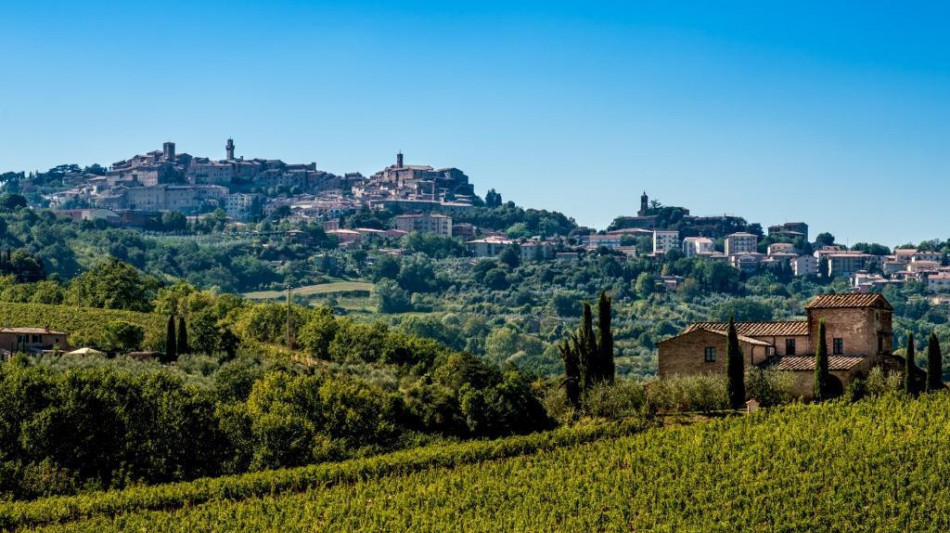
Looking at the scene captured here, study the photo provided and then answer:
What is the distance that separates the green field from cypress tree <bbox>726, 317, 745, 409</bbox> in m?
117

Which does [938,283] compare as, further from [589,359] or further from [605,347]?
[589,359]

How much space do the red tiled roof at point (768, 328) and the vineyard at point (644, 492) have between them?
9466 mm

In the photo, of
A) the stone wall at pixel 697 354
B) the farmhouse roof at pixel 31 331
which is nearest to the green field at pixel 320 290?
the farmhouse roof at pixel 31 331

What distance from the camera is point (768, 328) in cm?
5891

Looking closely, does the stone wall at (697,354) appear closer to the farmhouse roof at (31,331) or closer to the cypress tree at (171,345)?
the cypress tree at (171,345)

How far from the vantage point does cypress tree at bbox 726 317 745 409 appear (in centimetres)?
5331

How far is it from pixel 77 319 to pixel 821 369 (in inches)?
1634

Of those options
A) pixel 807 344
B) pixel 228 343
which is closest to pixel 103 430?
pixel 228 343

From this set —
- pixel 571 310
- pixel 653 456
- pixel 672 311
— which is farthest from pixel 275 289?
pixel 653 456

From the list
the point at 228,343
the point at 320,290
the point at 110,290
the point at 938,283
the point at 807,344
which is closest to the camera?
the point at 807,344

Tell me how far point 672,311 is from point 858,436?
125m

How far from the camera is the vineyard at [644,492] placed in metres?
40.5

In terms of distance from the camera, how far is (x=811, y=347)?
57125mm

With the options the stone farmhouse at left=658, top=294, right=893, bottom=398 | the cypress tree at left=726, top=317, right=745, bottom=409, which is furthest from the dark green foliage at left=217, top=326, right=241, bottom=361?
the cypress tree at left=726, top=317, right=745, bottom=409
